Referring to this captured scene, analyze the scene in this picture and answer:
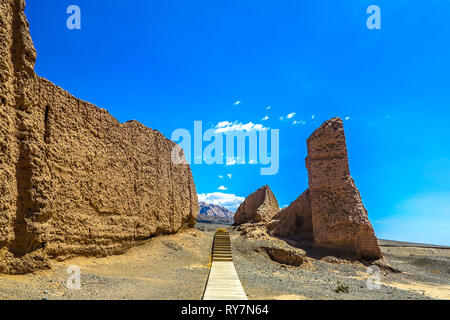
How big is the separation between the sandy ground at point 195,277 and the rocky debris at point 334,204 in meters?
1.29

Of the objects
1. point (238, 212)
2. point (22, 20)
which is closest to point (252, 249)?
point (22, 20)

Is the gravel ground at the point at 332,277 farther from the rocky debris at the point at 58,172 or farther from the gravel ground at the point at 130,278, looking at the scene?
the rocky debris at the point at 58,172

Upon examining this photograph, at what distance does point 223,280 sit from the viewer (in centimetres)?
855

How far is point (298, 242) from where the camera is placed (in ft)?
55.1

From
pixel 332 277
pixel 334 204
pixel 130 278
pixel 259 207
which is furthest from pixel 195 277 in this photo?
pixel 259 207

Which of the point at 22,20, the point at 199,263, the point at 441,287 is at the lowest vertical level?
the point at 441,287

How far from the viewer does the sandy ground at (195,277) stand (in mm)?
6637

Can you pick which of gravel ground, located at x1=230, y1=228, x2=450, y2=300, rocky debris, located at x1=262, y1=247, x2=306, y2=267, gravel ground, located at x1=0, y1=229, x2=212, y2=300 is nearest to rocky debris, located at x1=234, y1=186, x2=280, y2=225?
gravel ground, located at x1=230, y1=228, x2=450, y2=300

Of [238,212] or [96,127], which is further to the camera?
[238,212]

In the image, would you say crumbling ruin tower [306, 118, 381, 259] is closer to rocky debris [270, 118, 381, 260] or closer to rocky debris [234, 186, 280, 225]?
rocky debris [270, 118, 381, 260]

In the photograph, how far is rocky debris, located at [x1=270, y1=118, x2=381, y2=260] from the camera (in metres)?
15.5

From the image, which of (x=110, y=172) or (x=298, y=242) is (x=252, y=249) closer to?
(x=298, y=242)

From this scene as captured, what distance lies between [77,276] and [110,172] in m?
4.13

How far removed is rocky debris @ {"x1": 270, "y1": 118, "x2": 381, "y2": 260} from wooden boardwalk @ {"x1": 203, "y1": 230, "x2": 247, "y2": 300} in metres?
5.69
